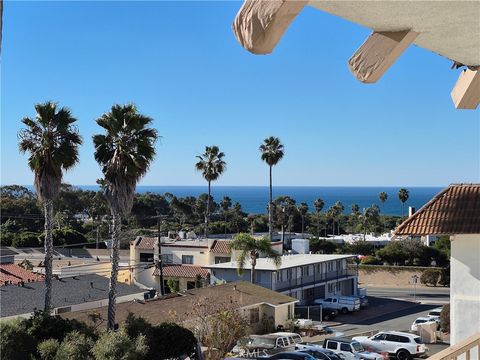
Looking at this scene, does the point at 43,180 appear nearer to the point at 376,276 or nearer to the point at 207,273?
the point at 207,273

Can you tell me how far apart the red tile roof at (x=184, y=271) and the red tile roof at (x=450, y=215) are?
32552mm

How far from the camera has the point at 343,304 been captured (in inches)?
1752

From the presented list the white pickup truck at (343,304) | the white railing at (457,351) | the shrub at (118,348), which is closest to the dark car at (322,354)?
the shrub at (118,348)

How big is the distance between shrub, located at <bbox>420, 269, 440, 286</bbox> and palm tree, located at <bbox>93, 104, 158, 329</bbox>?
3973cm

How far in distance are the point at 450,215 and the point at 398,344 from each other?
1668 cm

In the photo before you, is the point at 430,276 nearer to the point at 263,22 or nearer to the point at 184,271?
the point at 184,271

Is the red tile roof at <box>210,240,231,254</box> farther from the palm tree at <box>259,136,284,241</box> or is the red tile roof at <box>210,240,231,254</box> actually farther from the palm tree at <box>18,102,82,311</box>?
the palm tree at <box>18,102,82,311</box>

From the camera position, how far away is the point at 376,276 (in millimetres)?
60812

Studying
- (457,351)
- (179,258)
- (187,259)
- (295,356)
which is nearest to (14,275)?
(179,258)

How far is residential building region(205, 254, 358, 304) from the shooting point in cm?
4306

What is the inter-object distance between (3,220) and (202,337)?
63.7 m

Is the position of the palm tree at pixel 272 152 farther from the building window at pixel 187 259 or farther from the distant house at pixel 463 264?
the distant house at pixel 463 264

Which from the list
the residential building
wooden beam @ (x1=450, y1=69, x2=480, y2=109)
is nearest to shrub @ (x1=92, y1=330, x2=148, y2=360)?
wooden beam @ (x1=450, y1=69, x2=480, y2=109)

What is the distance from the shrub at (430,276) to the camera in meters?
57.2
